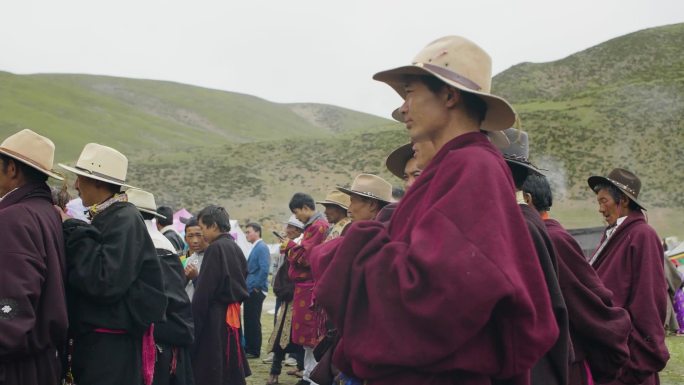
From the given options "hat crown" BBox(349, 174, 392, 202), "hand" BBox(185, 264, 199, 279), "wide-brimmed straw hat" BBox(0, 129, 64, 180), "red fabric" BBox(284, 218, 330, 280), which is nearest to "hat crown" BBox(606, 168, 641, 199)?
"hat crown" BBox(349, 174, 392, 202)

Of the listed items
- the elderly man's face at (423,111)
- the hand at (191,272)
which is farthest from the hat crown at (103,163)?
the hand at (191,272)

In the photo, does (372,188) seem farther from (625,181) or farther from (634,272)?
(634,272)

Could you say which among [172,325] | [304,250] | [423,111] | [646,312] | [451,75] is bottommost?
[172,325]

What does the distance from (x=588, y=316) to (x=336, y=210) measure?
168 inches

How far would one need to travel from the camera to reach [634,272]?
4828 millimetres

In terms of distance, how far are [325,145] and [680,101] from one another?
79.7 ft

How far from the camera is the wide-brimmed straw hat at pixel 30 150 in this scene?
4.21 m

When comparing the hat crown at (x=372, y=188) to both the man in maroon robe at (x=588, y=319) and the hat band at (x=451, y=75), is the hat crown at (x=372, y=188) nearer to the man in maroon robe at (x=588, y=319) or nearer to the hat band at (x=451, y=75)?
the man in maroon robe at (x=588, y=319)

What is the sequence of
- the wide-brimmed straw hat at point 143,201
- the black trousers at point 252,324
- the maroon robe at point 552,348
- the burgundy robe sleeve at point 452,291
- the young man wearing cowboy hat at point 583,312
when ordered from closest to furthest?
the burgundy robe sleeve at point 452,291
the maroon robe at point 552,348
the young man wearing cowboy hat at point 583,312
the wide-brimmed straw hat at point 143,201
the black trousers at point 252,324

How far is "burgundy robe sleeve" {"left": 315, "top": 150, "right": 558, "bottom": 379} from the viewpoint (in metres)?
2.36

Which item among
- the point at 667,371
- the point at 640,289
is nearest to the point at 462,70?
the point at 640,289

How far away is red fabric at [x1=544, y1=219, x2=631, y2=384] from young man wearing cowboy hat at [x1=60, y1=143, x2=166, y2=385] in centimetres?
223

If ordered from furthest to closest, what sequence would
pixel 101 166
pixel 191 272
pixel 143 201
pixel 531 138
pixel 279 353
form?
pixel 531 138
pixel 279 353
pixel 191 272
pixel 143 201
pixel 101 166

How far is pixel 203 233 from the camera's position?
24.8ft
